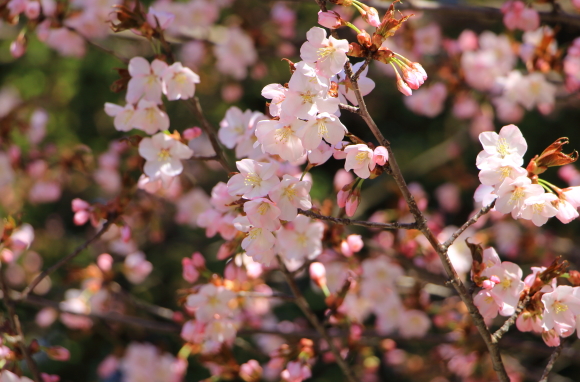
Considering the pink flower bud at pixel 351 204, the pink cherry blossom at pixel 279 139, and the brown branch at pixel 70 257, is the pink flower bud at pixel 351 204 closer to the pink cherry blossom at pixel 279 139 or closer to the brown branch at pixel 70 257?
the pink cherry blossom at pixel 279 139

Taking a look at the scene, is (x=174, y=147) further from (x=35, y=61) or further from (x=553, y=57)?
(x=35, y=61)

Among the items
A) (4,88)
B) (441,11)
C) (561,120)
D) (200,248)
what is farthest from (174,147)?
(4,88)

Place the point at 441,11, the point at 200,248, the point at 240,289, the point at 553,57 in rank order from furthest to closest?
the point at 200,248 → the point at 553,57 → the point at 441,11 → the point at 240,289

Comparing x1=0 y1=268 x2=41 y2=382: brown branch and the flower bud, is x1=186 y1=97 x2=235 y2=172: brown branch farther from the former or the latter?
x1=0 y1=268 x2=41 y2=382: brown branch

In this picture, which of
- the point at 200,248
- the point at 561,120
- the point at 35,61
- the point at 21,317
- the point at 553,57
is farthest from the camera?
the point at 35,61

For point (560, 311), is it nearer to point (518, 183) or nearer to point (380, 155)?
point (518, 183)

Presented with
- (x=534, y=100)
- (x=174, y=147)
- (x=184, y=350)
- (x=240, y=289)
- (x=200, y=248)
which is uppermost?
(x=174, y=147)

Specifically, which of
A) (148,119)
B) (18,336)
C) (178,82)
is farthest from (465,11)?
(18,336)
